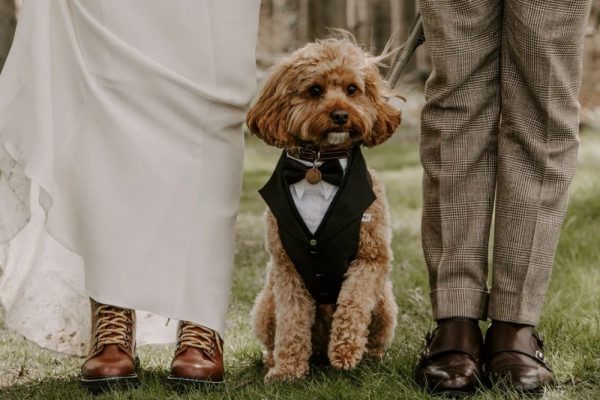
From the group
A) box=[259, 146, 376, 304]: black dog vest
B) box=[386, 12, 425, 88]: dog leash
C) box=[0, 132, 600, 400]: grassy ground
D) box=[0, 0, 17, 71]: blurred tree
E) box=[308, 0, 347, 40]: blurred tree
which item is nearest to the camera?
box=[0, 132, 600, 400]: grassy ground

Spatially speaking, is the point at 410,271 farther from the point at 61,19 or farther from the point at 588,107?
the point at 588,107

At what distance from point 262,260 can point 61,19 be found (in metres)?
2.69

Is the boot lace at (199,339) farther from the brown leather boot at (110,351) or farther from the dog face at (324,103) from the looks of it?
the dog face at (324,103)

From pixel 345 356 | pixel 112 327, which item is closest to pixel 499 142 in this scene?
pixel 345 356

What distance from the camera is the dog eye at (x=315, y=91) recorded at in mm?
3223

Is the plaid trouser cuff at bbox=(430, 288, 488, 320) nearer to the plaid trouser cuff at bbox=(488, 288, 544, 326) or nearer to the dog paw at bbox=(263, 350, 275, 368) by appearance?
the plaid trouser cuff at bbox=(488, 288, 544, 326)

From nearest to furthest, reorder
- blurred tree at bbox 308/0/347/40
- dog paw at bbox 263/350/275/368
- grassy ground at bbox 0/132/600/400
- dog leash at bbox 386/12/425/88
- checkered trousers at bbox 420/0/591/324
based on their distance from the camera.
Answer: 1. checkered trousers at bbox 420/0/591/324
2. grassy ground at bbox 0/132/600/400
3. dog leash at bbox 386/12/425/88
4. dog paw at bbox 263/350/275/368
5. blurred tree at bbox 308/0/347/40

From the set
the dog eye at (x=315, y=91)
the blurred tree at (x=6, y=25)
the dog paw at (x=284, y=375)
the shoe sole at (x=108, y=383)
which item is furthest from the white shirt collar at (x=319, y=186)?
the blurred tree at (x=6, y=25)

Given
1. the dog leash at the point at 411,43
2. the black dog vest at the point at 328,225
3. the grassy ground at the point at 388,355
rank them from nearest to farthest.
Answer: the grassy ground at the point at 388,355 → the black dog vest at the point at 328,225 → the dog leash at the point at 411,43

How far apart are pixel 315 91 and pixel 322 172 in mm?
286

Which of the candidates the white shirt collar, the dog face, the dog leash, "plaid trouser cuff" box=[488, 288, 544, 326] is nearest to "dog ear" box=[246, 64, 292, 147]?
the dog face

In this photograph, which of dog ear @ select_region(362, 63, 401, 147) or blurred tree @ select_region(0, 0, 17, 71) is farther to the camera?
blurred tree @ select_region(0, 0, 17, 71)

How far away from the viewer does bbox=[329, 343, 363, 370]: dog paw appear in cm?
324

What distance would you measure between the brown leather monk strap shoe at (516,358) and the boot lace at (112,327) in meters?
1.27
